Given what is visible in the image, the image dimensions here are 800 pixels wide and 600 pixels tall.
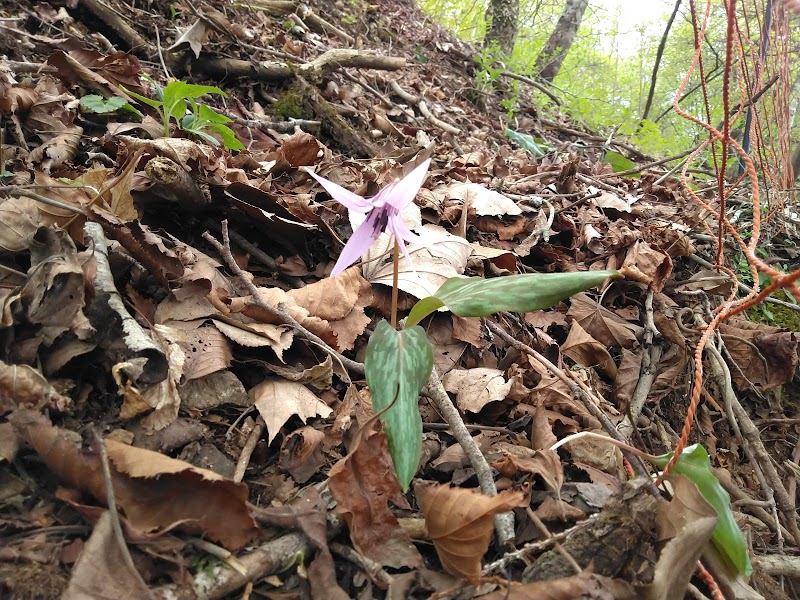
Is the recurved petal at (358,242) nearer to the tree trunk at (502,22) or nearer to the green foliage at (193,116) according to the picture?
the green foliage at (193,116)

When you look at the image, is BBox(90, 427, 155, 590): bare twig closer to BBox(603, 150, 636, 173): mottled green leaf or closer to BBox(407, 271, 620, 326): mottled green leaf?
BBox(407, 271, 620, 326): mottled green leaf

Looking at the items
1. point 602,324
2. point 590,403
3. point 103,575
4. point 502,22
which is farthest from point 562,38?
point 103,575

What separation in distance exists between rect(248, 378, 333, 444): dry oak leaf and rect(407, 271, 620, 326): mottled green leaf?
34 cm

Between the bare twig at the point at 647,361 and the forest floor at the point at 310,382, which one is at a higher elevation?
the bare twig at the point at 647,361

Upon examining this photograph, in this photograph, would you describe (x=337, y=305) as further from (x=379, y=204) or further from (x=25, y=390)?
(x=25, y=390)

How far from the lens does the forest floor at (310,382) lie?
0.80 meters

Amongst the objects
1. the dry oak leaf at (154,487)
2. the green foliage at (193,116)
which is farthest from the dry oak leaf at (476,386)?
the green foliage at (193,116)

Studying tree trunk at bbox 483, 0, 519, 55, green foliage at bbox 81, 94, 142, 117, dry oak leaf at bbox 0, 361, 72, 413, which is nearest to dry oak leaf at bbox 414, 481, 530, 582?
dry oak leaf at bbox 0, 361, 72, 413

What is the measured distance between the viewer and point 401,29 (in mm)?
6320

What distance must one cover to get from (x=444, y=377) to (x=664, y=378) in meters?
0.83

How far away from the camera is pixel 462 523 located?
33.2 inches

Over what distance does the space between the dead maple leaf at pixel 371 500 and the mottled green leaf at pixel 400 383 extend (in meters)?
0.06

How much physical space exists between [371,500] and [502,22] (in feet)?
24.6

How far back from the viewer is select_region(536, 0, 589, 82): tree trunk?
732cm
